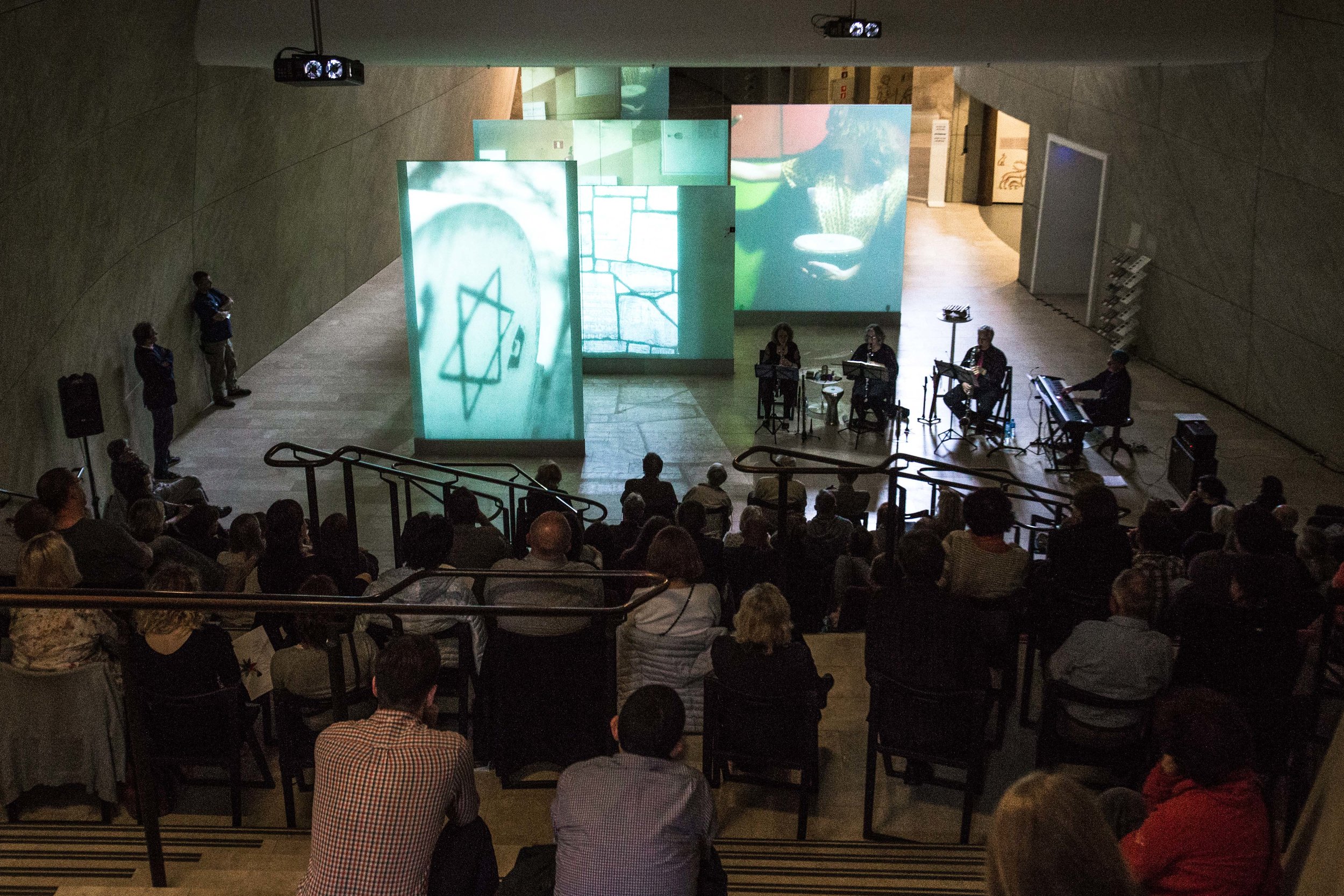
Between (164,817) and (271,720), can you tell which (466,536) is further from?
(164,817)

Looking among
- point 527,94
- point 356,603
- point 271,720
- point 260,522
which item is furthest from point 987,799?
point 527,94

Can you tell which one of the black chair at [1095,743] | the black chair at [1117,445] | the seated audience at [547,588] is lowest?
the black chair at [1117,445]

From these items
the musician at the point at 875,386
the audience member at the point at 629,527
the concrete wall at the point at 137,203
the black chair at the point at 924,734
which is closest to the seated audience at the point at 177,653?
the black chair at the point at 924,734

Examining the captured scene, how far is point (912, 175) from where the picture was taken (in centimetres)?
2605

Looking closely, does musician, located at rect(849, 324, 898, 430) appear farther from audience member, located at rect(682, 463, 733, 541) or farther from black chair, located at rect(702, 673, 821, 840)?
black chair, located at rect(702, 673, 821, 840)

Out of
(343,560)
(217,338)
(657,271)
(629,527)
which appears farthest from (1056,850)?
(657,271)

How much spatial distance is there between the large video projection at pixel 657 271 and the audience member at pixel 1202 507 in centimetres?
709

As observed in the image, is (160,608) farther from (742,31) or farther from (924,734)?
Answer: (742,31)

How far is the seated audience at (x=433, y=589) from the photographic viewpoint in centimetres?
475

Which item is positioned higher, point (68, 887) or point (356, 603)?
point (356, 603)

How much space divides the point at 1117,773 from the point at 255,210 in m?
11.9

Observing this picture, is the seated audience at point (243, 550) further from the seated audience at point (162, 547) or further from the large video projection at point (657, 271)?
the large video projection at point (657, 271)

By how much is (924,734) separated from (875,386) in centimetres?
762

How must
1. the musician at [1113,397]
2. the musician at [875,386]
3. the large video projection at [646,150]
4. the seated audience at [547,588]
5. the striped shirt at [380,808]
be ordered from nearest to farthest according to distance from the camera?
the striped shirt at [380,808] < the seated audience at [547,588] < the musician at [1113,397] < the musician at [875,386] < the large video projection at [646,150]
